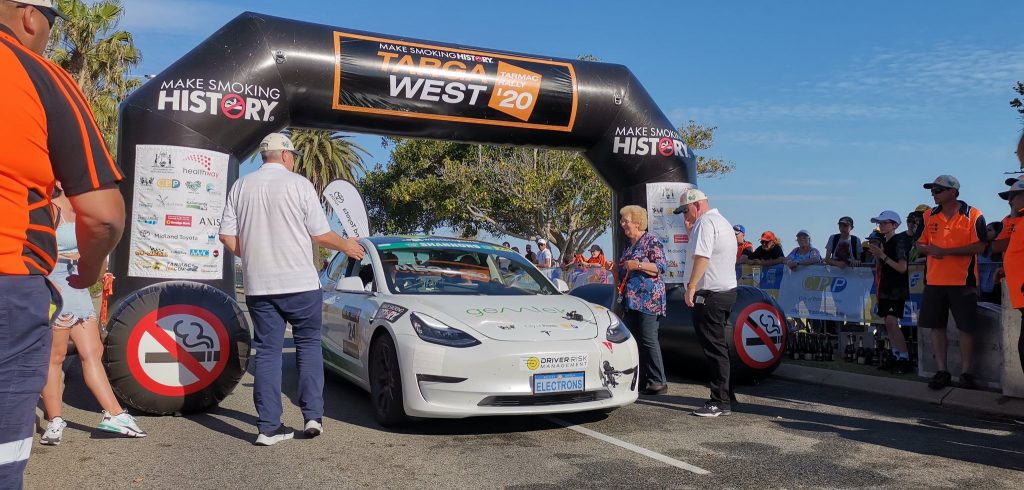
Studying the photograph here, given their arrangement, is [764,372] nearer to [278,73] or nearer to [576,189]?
[278,73]

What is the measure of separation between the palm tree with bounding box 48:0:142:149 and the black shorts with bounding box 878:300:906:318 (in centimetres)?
2147

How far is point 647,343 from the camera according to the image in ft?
23.0

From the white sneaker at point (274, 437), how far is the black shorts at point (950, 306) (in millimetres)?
5659

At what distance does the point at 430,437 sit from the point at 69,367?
5.03 metres

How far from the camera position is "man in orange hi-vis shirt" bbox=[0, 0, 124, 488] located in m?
1.97

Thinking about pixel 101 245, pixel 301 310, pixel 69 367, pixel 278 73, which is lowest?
pixel 69 367

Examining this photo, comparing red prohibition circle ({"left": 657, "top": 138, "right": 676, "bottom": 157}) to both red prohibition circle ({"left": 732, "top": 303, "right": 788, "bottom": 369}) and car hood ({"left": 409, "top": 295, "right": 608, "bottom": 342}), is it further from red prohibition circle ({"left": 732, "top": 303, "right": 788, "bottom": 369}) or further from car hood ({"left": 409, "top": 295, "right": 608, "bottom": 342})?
car hood ({"left": 409, "top": 295, "right": 608, "bottom": 342})

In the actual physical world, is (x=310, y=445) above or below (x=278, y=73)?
below

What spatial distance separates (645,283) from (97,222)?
5.45m

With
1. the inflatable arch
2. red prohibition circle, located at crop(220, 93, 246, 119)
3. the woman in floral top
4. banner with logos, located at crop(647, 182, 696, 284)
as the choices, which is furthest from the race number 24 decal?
the woman in floral top

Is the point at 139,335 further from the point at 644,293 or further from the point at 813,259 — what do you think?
the point at 813,259

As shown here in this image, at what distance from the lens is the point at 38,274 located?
2.07 meters

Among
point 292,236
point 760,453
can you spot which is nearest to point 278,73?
point 292,236

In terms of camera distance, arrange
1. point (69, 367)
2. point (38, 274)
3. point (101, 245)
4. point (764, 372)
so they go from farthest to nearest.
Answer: point (69, 367) < point (764, 372) < point (101, 245) < point (38, 274)
